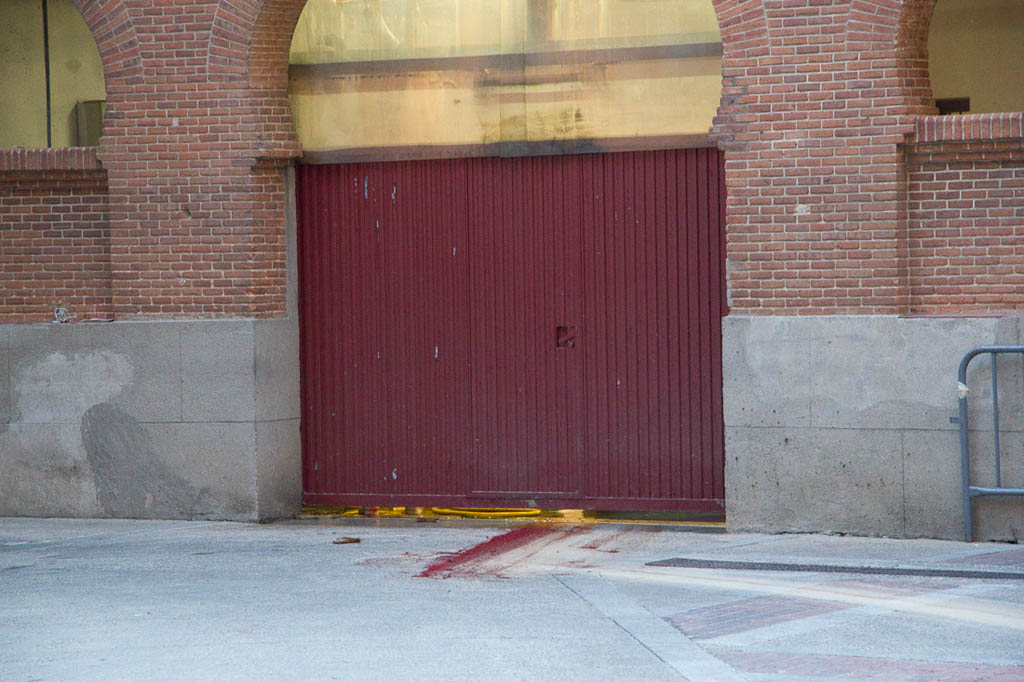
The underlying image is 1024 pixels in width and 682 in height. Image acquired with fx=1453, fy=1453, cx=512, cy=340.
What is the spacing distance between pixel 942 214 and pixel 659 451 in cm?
277

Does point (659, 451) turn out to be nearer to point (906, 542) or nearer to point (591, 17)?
point (906, 542)

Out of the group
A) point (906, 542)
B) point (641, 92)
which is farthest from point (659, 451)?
point (641, 92)

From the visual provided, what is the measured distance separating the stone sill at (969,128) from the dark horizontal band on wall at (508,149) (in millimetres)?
1559

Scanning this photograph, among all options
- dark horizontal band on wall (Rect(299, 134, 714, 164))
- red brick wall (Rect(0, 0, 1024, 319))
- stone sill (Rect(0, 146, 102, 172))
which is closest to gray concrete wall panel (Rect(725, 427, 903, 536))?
red brick wall (Rect(0, 0, 1024, 319))

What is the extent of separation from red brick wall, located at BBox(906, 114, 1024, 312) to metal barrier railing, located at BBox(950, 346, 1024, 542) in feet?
1.65

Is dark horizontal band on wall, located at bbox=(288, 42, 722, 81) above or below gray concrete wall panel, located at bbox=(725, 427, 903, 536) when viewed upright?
above

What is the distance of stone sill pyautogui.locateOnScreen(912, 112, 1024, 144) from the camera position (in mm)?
9797

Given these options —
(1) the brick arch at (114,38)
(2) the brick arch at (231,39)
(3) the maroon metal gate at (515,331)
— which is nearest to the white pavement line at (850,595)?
(3) the maroon metal gate at (515,331)

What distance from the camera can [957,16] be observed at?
1075 cm

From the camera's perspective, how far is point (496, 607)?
26.8 feet

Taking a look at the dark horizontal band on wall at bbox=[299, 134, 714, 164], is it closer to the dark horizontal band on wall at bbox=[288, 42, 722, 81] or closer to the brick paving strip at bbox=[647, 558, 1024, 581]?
the dark horizontal band on wall at bbox=[288, 42, 722, 81]

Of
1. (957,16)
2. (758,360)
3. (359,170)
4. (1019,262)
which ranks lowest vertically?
(758,360)

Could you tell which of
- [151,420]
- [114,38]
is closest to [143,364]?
[151,420]

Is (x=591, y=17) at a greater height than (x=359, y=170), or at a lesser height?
greater
